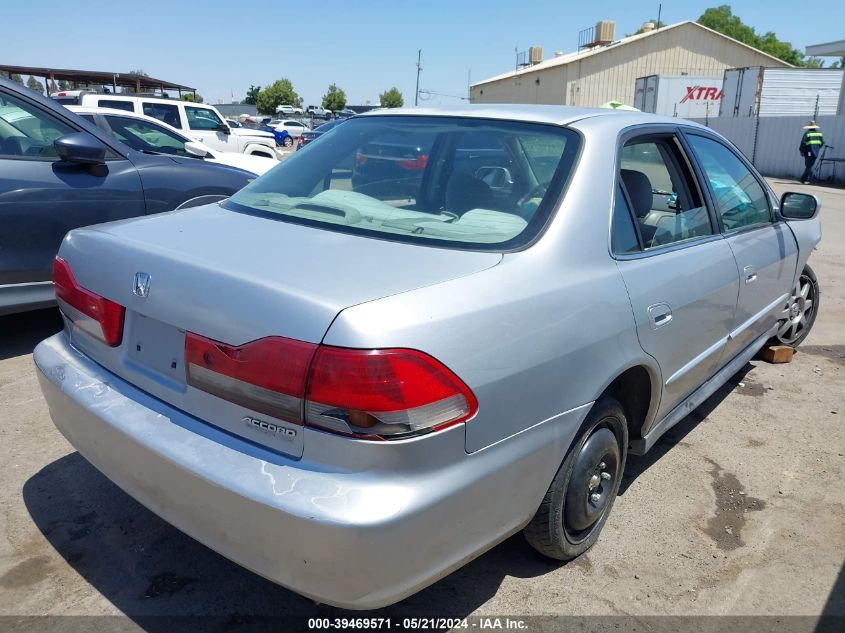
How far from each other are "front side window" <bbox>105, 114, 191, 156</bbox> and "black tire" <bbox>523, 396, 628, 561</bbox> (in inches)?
254

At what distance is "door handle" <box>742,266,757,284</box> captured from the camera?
356cm

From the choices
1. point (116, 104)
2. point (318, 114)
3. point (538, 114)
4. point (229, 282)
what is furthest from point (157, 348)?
point (318, 114)

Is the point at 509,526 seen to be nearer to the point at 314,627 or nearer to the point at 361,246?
the point at 314,627

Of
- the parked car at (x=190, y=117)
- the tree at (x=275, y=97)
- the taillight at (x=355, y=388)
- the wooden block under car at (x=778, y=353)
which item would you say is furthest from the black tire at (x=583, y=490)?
the tree at (x=275, y=97)

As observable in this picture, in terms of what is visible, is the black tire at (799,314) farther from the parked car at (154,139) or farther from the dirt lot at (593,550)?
the parked car at (154,139)

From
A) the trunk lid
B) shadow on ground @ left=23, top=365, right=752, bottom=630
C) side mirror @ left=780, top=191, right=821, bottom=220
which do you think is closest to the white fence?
side mirror @ left=780, top=191, right=821, bottom=220

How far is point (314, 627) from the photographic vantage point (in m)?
2.35

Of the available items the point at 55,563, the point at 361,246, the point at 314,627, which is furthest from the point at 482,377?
the point at 55,563

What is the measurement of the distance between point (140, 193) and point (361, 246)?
10.8 feet

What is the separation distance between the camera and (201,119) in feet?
48.6

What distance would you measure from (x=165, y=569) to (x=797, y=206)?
3.89m

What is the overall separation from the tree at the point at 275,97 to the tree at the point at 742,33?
4952 cm

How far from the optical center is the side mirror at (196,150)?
734 cm

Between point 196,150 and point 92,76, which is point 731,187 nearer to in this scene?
point 196,150
